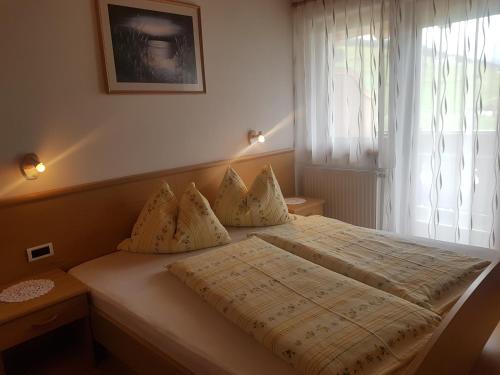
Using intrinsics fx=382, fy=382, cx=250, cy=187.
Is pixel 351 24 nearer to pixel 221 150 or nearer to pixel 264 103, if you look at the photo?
pixel 264 103

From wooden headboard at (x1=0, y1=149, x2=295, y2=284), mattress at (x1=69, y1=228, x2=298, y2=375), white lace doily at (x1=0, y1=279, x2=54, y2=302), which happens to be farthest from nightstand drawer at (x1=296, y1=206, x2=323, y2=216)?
white lace doily at (x1=0, y1=279, x2=54, y2=302)

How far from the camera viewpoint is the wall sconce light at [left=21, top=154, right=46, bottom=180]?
2170 mm

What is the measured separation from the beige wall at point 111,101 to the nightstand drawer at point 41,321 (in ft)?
2.30

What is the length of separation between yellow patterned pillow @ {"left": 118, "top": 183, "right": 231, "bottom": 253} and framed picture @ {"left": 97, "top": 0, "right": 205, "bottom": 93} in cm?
77

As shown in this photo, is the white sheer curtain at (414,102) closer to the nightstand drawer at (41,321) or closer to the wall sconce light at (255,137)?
the wall sconce light at (255,137)

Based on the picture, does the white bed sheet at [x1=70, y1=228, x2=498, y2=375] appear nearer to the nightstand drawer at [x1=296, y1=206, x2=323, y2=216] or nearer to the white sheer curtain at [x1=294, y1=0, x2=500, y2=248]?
the white sheer curtain at [x1=294, y1=0, x2=500, y2=248]

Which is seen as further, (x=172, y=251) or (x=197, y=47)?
(x=197, y=47)

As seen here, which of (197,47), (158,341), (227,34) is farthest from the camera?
(227,34)

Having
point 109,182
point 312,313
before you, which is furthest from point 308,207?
point 312,313

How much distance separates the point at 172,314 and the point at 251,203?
133 cm

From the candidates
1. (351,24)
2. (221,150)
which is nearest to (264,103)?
(221,150)

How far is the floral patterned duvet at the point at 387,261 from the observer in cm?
175

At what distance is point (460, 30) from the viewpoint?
279cm

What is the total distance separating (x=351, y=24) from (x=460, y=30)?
911 mm
